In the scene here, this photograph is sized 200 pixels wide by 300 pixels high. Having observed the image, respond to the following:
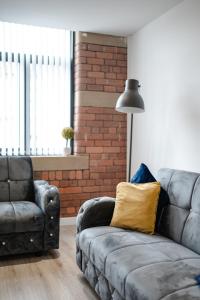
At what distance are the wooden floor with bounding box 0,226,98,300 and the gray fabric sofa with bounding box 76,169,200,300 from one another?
14cm

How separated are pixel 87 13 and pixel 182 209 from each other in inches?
86.3

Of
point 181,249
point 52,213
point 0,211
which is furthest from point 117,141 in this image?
point 181,249

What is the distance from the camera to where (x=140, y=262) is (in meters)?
1.93

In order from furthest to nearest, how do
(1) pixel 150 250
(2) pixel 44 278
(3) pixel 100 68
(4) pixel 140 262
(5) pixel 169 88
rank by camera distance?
(3) pixel 100 68 < (5) pixel 169 88 < (2) pixel 44 278 < (1) pixel 150 250 < (4) pixel 140 262

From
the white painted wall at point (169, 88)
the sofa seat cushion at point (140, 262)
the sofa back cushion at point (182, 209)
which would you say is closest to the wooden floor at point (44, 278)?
the sofa seat cushion at point (140, 262)

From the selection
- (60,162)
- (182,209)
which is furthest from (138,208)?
(60,162)

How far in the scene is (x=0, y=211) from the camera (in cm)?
300

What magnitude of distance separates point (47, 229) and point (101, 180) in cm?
131

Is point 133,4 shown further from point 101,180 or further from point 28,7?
point 101,180

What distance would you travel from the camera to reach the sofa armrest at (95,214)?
2.70 meters

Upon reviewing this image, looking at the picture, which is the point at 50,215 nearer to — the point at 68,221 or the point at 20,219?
the point at 20,219

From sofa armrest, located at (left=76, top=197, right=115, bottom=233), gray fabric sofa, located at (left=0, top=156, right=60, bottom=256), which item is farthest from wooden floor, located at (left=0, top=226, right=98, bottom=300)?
sofa armrest, located at (left=76, top=197, right=115, bottom=233)

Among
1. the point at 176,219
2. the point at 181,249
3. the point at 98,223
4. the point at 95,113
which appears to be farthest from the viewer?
the point at 95,113

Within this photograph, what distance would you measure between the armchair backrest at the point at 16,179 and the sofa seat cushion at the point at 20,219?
1.06 feet
